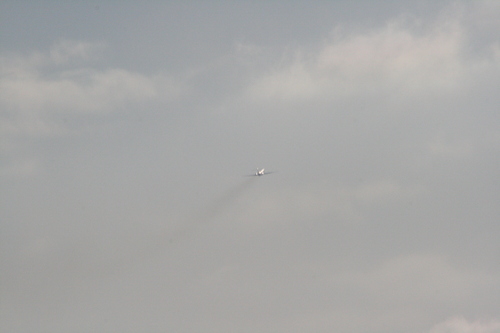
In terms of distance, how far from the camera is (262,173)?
132 m
